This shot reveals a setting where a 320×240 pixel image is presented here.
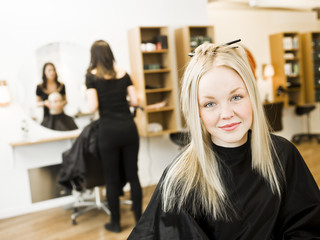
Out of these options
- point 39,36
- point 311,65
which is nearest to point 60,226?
point 39,36

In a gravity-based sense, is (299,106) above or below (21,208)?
above

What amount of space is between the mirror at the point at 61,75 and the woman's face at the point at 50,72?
4 cm

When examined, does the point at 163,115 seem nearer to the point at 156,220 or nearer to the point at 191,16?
the point at 191,16

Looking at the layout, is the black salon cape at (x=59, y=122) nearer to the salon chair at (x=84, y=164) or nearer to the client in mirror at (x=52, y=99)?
the client in mirror at (x=52, y=99)

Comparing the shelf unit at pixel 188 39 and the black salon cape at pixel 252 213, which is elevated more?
the shelf unit at pixel 188 39

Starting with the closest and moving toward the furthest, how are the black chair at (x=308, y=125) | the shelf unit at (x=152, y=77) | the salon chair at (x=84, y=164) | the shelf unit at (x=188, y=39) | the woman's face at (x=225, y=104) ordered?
the woman's face at (x=225, y=104) < the salon chair at (x=84, y=164) < the shelf unit at (x=152, y=77) < the shelf unit at (x=188, y=39) < the black chair at (x=308, y=125)

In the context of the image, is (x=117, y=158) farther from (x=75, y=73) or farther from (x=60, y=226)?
(x=75, y=73)

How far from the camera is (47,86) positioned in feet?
12.7

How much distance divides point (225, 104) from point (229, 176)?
21 cm

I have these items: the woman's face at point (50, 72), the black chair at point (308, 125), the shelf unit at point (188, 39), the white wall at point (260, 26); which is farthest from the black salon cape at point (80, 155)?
the black chair at point (308, 125)

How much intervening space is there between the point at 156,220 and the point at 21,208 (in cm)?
321

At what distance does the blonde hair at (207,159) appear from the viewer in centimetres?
95

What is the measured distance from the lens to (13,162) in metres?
3.69

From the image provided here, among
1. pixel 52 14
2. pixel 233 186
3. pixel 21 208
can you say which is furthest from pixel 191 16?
pixel 233 186
